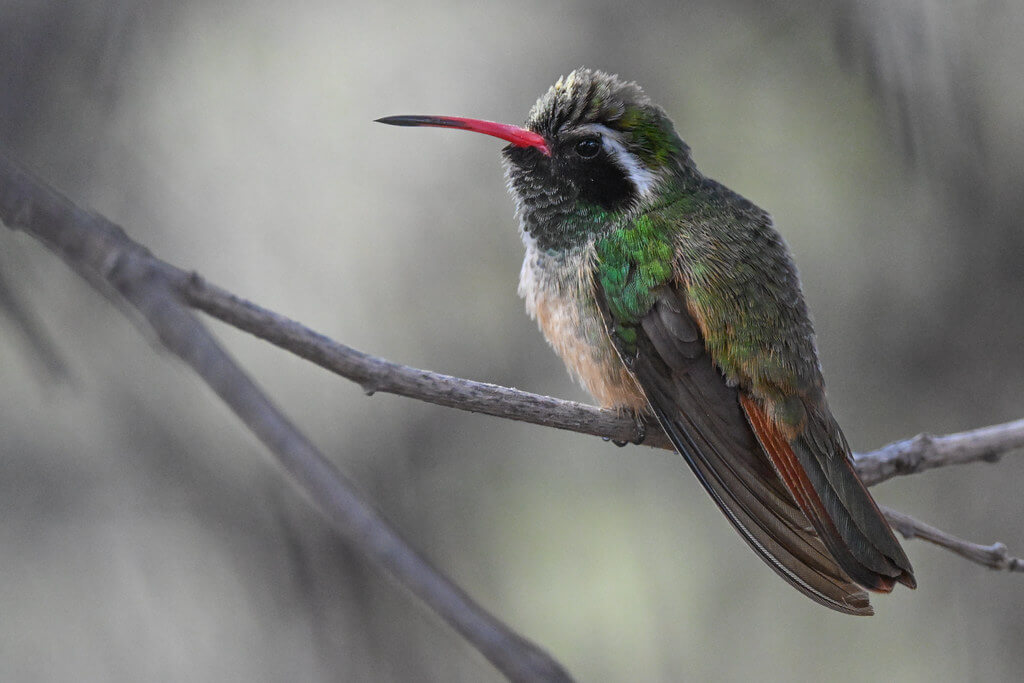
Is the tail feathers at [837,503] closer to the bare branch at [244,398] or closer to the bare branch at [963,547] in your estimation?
the bare branch at [963,547]

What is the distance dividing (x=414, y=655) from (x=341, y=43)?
2625mm

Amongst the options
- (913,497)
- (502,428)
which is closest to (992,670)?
(913,497)

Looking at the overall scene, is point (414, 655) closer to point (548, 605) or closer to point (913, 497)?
point (548, 605)

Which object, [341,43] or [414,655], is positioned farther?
[341,43]

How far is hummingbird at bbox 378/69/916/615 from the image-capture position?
2539 millimetres

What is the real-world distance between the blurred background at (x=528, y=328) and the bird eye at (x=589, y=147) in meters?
1.04

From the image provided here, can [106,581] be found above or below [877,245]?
below

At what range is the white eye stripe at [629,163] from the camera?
10.0 feet

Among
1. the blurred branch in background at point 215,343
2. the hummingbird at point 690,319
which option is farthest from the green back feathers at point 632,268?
the blurred branch in background at point 215,343

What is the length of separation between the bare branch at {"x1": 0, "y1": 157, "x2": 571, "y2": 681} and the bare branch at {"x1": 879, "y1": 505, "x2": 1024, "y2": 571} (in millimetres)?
2027

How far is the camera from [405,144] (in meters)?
4.43

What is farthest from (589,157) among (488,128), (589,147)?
(488,128)

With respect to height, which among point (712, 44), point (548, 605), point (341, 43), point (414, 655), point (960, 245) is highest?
point (341, 43)

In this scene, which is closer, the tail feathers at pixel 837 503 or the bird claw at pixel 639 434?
the tail feathers at pixel 837 503
